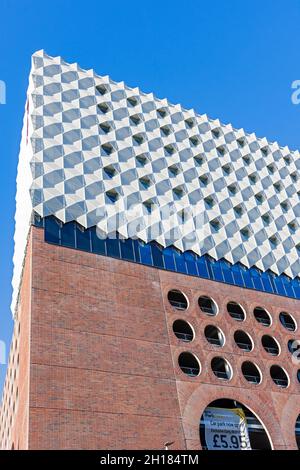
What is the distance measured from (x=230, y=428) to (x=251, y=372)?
4.77m

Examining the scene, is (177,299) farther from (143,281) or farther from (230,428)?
(230,428)

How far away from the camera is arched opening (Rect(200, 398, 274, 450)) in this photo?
87.0ft

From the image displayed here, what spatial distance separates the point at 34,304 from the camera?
2541cm

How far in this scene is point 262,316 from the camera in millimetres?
34500

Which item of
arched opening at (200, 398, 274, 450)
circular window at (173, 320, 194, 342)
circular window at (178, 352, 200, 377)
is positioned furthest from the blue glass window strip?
arched opening at (200, 398, 274, 450)

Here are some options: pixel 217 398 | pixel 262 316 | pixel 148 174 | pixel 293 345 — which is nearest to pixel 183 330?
pixel 217 398

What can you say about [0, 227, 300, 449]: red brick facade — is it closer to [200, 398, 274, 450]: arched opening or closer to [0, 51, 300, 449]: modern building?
[0, 51, 300, 449]: modern building

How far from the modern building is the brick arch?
0.07 meters

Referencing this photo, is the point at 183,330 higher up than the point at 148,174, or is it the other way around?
the point at 148,174

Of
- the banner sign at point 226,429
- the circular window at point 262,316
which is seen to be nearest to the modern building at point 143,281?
the banner sign at point 226,429

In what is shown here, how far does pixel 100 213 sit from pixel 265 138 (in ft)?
73.6

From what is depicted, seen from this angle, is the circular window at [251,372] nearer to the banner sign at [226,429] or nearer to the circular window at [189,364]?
the banner sign at [226,429]
